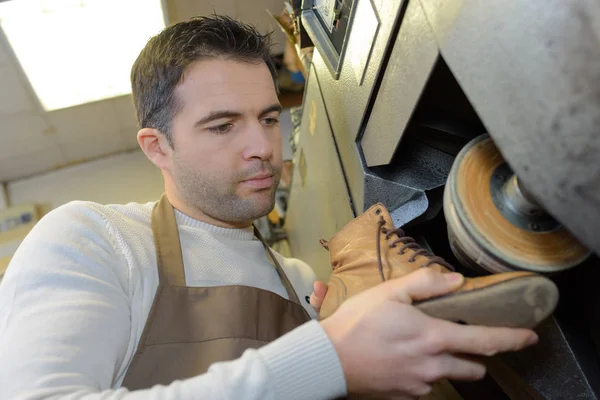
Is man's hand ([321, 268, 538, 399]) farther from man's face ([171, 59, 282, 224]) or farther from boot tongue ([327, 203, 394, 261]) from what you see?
man's face ([171, 59, 282, 224])

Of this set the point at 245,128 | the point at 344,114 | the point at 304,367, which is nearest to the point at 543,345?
the point at 304,367

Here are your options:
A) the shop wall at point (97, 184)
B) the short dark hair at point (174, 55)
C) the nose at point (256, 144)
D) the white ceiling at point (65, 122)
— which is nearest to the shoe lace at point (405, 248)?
the nose at point (256, 144)

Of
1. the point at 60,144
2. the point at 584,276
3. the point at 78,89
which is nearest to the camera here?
the point at 584,276

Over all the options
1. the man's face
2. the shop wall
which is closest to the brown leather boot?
the man's face

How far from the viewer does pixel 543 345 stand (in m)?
0.70

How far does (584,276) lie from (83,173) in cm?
228

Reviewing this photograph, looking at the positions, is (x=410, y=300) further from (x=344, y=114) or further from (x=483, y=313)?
(x=344, y=114)

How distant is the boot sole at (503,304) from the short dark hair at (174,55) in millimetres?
681

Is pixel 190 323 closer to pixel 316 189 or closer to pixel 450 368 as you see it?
pixel 450 368

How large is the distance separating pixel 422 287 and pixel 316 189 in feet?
2.37

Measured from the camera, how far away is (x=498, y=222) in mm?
577

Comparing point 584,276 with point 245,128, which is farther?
point 245,128

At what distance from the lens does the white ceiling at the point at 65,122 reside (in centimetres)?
167

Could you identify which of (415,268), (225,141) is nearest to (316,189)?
(225,141)
